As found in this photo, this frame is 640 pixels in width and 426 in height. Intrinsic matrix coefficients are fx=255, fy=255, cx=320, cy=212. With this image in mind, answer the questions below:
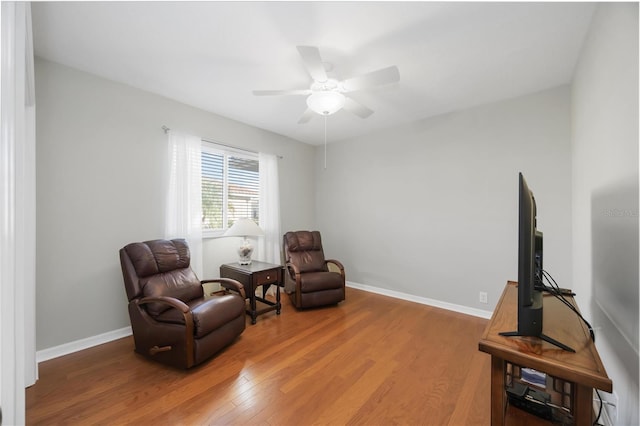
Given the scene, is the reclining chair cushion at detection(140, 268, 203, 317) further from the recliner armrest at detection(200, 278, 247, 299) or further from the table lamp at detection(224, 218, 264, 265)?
the table lamp at detection(224, 218, 264, 265)

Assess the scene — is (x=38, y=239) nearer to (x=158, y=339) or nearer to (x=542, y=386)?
(x=158, y=339)

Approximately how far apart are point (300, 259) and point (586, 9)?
A: 356 cm

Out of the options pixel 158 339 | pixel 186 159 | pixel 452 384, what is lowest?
pixel 452 384

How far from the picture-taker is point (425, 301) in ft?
11.7

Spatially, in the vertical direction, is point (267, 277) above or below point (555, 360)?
below

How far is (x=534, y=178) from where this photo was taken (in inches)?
111

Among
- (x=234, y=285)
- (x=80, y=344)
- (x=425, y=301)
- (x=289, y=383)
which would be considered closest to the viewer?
(x=289, y=383)

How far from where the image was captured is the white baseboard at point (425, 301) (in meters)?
3.16

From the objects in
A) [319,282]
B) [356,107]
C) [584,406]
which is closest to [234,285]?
[319,282]

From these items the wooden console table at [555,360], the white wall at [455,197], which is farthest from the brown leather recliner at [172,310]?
the white wall at [455,197]

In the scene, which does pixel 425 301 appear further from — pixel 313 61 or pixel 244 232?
pixel 313 61

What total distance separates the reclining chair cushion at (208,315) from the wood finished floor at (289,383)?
327mm

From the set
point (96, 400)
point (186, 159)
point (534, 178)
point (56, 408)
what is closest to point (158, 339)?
point (96, 400)

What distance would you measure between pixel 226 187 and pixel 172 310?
1910 millimetres
